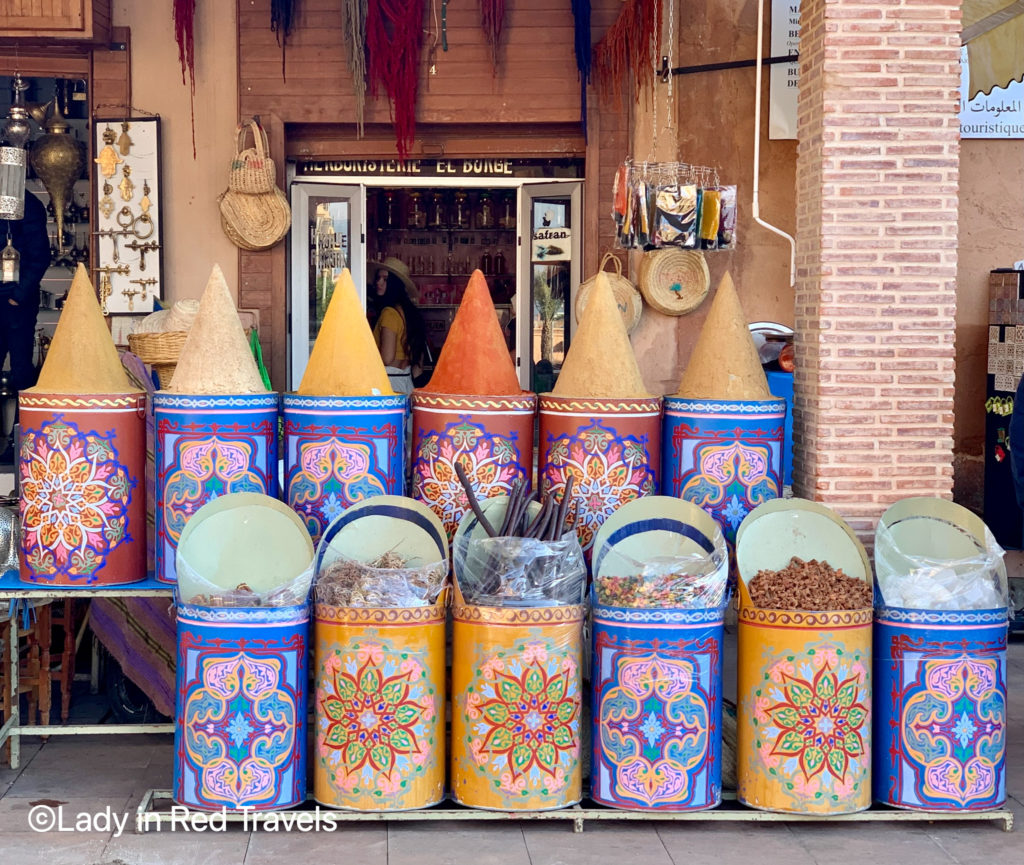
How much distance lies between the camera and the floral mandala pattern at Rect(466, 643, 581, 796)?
4.04 meters

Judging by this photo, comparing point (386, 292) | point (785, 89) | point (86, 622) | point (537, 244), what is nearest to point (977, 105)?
point (785, 89)

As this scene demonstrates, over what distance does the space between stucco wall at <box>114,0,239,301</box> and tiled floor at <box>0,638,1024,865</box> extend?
4.77 meters

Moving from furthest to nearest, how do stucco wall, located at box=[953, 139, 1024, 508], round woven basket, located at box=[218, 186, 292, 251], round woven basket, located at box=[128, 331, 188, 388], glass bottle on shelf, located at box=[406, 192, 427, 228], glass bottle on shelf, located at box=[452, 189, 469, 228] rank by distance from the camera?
glass bottle on shelf, located at box=[406, 192, 427, 228], glass bottle on shelf, located at box=[452, 189, 469, 228], round woven basket, located at box=[218, 186, 292, 251], stucco wall, located at box=[953, 139, 1024, 508], round woven basket, located at box=[128, 331, 188, 388]

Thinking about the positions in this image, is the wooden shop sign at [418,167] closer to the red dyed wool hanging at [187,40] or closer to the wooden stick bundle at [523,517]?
the red dyed wool hanging at [187,40]

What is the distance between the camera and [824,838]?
13.4ft

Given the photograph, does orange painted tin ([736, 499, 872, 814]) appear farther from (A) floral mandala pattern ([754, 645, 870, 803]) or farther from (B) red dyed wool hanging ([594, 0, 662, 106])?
(B) red dyed wool hanging ([594, 0, 662, 106])

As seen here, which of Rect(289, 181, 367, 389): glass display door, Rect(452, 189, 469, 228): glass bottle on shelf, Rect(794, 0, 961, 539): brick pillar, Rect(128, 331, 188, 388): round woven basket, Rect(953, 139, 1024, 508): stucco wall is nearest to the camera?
Rect(794, 0, 961, 539): brick pillar

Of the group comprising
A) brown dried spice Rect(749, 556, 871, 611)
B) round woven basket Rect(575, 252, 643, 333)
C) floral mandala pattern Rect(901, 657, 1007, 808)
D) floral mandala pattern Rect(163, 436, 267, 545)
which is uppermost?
round woven basket Rect(575, 252, 643, 333)

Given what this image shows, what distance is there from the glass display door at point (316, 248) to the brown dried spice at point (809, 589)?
504cm

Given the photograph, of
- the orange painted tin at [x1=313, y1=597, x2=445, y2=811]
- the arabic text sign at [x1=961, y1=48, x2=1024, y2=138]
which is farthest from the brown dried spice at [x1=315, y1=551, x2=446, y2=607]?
the arabic text sign at [x1=961, y1=48, x2=1024, y2=138]

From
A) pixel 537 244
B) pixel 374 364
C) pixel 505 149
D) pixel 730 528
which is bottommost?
pixel 730 528

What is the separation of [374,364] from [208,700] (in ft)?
4.18

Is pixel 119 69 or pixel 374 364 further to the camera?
pixel 119 69

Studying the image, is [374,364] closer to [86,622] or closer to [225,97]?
[86,622]
